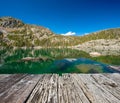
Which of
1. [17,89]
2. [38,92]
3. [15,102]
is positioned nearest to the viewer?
[15,102]

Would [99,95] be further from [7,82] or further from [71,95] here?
[7,82]

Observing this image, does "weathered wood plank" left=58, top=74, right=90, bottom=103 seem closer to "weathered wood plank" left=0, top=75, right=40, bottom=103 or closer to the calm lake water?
"weathered wood plank" left=0, top=75, right=40, bottom=103

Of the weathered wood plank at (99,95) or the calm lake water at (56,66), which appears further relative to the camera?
the calm lake water at (56,66)

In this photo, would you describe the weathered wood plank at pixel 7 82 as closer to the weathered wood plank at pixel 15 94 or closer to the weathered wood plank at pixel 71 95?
the weathered wood plank at pixel 15 94

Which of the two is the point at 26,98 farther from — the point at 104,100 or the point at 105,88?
the point at 105,88

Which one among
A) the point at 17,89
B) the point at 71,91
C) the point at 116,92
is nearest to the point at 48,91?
the point at 71,91

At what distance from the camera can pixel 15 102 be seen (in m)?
4.54

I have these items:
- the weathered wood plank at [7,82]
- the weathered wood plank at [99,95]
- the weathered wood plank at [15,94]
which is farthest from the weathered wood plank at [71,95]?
the weathered wood plank at [7,82]

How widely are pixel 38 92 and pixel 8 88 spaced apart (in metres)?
1.33

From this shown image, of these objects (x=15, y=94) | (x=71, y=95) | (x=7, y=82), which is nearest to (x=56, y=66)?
(x=7, y=82)

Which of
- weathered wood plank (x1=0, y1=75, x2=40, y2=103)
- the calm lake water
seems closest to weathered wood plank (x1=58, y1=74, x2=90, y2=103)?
weathered wood plank (x1=0, y1=75, x2=40, y2=103)

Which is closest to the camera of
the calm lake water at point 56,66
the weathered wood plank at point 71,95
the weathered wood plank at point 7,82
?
the weathered wood plank at point 71,95

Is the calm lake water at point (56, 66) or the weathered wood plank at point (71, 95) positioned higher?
the weathered wood plank at point (71, 95)

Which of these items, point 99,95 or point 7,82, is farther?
point 7,82
